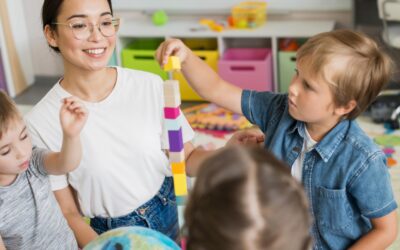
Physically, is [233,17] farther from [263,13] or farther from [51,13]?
[51,13]

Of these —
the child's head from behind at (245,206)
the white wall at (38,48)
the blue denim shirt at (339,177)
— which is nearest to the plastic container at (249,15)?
the white wall at (38,48)

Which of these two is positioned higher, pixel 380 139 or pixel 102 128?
pixel 102 128

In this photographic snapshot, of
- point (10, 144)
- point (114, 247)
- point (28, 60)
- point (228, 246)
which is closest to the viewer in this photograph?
point (228, 246)

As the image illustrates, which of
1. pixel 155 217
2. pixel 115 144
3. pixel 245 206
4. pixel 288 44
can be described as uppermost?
pixel 245 206

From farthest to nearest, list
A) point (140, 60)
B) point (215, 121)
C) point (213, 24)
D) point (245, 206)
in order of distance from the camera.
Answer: point (140, 60), point (213, 24), point (215, 121), point (245, 206)

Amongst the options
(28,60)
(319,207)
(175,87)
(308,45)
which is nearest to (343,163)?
(319,207)

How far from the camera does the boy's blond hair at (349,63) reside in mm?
1354

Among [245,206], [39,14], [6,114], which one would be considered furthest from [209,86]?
[39,14]

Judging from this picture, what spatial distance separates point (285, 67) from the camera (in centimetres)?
388

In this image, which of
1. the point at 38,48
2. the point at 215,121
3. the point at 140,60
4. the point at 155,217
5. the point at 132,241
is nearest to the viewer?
the point at 132,241

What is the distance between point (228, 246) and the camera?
2.64 ft

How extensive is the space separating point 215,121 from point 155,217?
6.58 feet

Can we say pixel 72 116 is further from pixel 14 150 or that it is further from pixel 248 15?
pixel 248 15

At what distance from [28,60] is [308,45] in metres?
3.47
